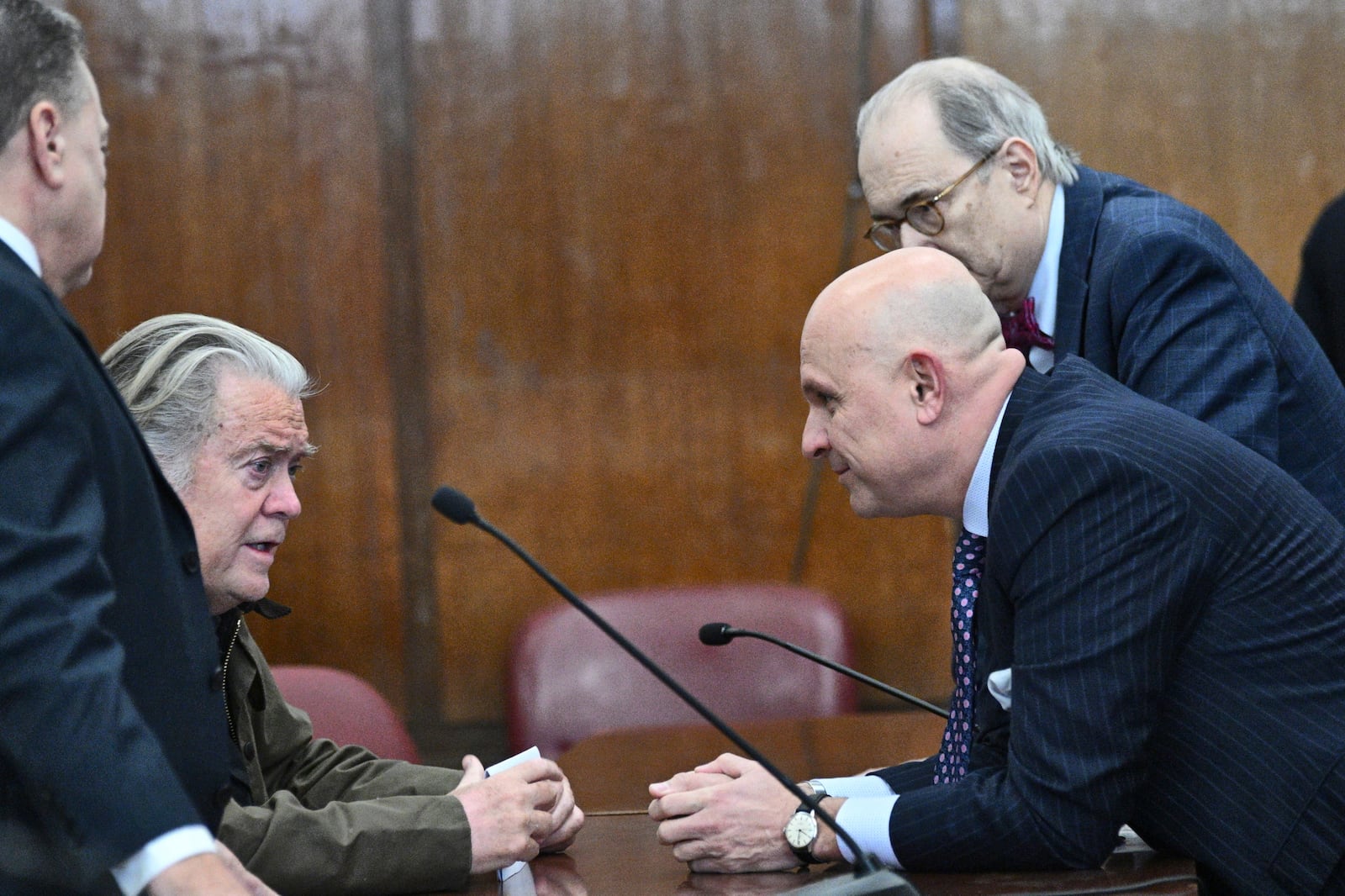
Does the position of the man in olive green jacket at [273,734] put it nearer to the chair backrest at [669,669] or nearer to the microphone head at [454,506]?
the microphone head at [454,506]

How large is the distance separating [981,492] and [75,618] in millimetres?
1113

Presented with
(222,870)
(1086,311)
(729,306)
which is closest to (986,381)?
(1086,311)

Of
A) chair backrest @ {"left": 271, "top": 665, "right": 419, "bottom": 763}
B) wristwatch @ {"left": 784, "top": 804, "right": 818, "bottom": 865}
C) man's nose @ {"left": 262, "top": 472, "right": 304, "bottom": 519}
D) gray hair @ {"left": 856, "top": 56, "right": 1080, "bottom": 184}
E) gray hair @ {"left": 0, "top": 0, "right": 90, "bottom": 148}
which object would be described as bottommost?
chair backrest @ {"left": 271, "top": 665, "right": 419, "bottom": 763}

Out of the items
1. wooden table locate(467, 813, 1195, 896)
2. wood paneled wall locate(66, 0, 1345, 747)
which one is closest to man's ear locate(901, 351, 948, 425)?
wooden table locate(467, 813, 1195, 896)

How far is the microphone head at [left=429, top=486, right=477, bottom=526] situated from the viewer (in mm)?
1654

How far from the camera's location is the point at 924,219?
2.72m

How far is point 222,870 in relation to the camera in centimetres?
136

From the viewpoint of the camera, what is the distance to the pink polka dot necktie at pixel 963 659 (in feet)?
6.66

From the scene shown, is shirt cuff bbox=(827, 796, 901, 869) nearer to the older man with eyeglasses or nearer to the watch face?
the watch face

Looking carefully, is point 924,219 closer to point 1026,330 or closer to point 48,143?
point 1026,330

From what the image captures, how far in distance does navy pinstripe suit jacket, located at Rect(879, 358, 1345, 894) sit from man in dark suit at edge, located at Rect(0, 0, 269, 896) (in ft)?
2.68

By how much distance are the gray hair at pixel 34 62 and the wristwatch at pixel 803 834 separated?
1097mm

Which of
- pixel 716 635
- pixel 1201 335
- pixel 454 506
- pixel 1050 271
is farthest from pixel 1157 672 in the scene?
pixel 1050 271

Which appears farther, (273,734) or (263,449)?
(273,734)
